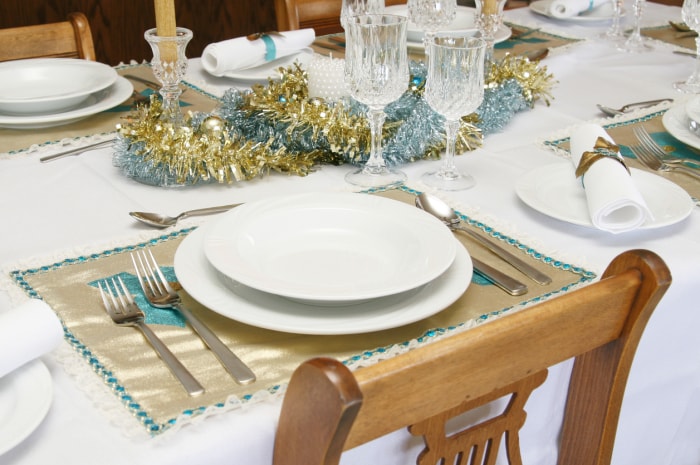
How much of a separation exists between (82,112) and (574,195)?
71 centimetres

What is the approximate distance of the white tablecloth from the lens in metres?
0.59

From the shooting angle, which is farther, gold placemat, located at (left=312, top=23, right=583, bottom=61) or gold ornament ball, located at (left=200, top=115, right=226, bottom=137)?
gold placemat, located at (left=312, top=23, right=583, bottom=61)

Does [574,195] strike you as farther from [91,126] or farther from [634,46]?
[634,46]

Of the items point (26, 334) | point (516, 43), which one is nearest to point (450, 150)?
point (26, 334)

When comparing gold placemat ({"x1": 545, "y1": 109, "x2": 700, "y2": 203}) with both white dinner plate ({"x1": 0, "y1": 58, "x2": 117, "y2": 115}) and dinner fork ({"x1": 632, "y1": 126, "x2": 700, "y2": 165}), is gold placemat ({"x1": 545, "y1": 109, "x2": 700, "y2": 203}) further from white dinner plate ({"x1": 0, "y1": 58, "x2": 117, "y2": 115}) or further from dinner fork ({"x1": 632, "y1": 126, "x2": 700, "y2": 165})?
white dinner plate ({"x1": 0, "y1": 58, "x2": 117, "y2": 115})

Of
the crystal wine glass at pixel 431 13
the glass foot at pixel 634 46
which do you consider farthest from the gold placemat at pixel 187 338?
the glass foot at pixel 634 46

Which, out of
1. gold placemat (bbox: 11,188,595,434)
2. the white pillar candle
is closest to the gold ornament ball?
the white pillar candle

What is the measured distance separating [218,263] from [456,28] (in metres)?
1.08

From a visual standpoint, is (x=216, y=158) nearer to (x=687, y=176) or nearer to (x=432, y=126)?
(x=432, y=126)

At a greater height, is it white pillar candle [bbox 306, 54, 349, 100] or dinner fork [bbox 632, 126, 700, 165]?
white pillar candle [bbox 306, 54, 349, 100]

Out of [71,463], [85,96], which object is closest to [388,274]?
[71,463]

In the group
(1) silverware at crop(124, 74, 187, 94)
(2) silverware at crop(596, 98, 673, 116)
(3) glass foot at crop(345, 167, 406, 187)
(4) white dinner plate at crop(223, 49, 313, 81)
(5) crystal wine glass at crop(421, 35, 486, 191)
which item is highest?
(5) crystal wine glass at crop(421, 35, 486, 191)

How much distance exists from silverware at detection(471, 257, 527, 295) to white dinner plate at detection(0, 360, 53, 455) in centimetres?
41

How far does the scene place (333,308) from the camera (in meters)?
0.73
